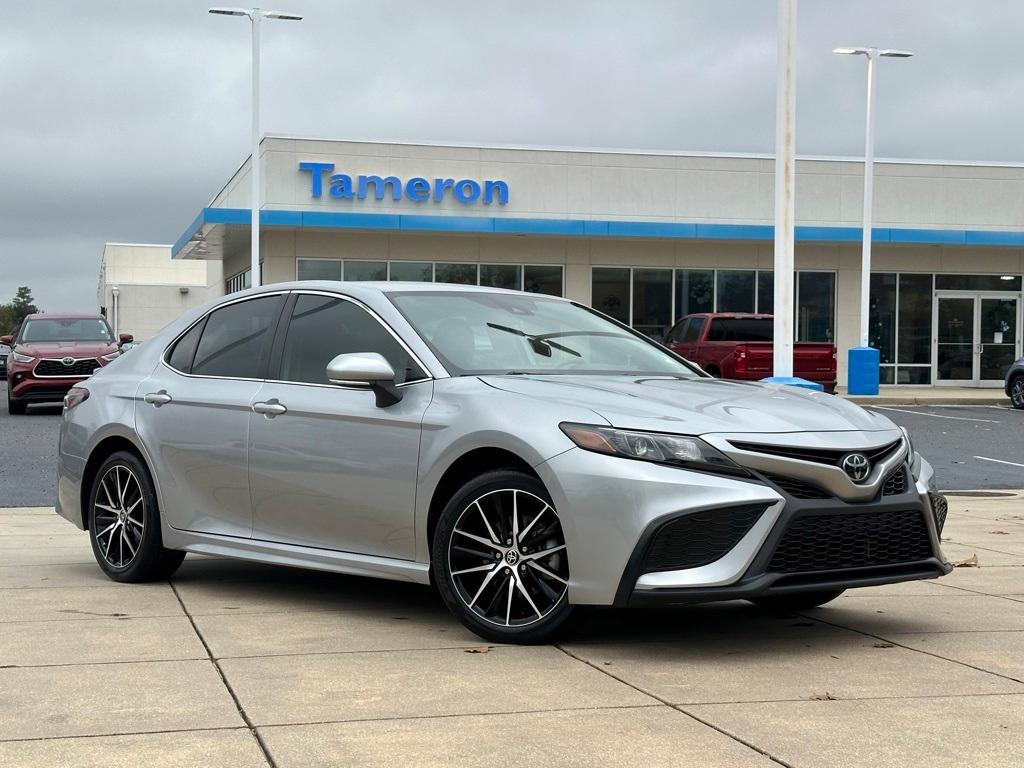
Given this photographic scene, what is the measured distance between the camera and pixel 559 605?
5336mm

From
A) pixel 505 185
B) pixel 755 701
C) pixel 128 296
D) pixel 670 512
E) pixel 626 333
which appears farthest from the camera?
pixel 128 296

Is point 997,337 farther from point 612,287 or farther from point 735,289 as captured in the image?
point 612,287

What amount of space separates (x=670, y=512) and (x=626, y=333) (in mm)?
2093

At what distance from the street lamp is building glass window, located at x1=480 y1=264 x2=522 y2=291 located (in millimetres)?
8590

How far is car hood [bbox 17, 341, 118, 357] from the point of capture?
76.8 feet

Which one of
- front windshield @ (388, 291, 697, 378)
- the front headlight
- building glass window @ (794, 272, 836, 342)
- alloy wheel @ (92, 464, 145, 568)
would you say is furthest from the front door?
the front headlight

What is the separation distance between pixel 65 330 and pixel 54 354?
1.31 metres

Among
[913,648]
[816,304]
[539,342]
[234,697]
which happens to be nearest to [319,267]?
[816,304]

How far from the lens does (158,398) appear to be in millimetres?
7125

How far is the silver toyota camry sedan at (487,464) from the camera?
514cm

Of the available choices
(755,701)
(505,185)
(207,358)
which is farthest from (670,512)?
(505,185)

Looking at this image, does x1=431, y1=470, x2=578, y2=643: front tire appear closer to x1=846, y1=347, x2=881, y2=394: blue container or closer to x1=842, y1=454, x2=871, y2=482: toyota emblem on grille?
Result: x1=842, y1=454, x2=871, y2=482: toyota emblem on grille

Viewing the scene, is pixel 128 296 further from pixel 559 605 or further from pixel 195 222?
pixel 559 605

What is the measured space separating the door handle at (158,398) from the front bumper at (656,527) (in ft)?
8.54
